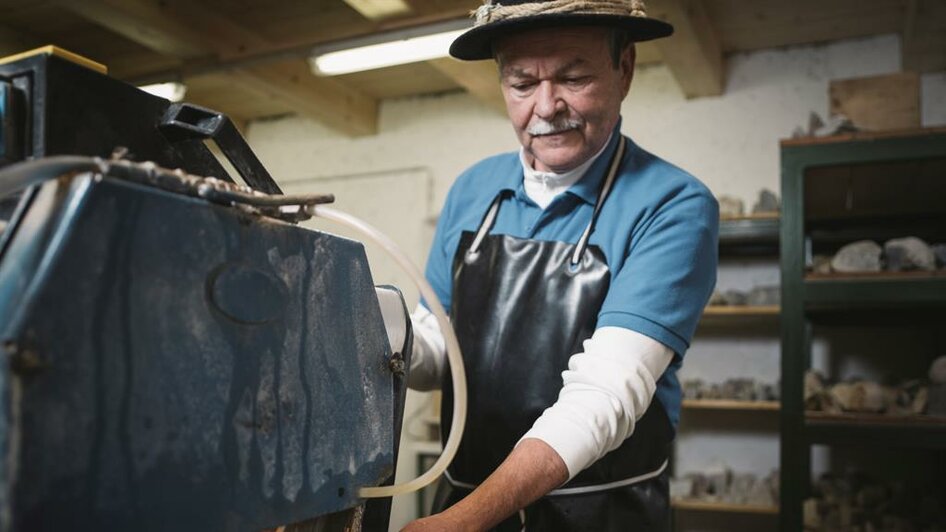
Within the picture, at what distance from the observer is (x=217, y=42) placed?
4.04 m

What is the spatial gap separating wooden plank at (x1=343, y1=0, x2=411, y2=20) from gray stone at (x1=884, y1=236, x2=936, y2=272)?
222cm

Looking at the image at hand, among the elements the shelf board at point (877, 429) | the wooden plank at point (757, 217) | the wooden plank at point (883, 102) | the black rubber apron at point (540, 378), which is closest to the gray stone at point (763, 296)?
the wooden plank at point (757, 217)

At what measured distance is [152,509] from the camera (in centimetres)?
61

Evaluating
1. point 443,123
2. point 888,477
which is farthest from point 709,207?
point 443,123

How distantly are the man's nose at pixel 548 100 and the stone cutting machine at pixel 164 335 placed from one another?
67 centimetres

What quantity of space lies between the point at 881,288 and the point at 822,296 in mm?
191

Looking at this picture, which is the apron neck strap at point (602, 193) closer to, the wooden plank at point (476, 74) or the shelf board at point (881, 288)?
the shelf board at point (881, 288)

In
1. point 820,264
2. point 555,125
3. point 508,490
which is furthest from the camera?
point 820,264

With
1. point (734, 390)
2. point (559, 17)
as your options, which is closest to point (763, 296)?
point (734, 390)

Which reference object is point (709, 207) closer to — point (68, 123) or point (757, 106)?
point (68, 123)

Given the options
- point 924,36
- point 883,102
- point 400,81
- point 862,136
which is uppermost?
point 400,81

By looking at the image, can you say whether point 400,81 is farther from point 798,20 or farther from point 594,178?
point 594,178

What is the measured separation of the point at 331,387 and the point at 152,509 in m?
0.21

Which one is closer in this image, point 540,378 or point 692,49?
point 540,378
